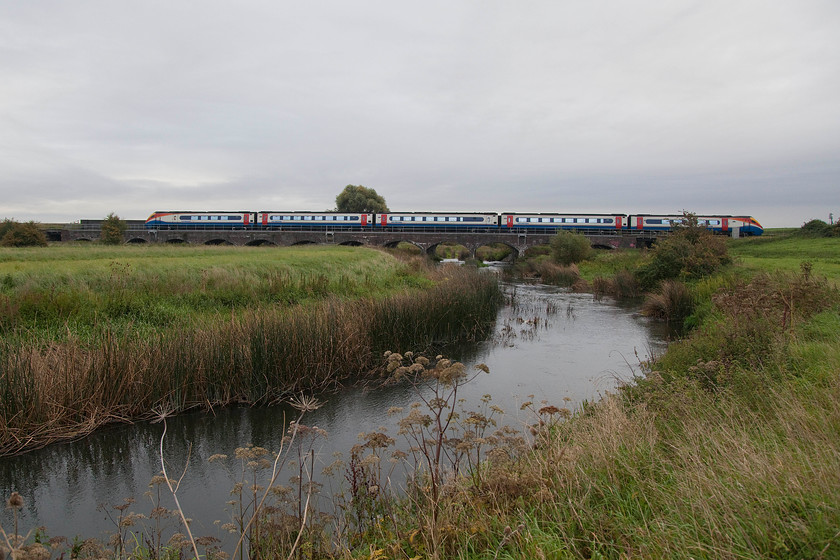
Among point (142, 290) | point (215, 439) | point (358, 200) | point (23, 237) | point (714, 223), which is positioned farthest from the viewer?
point (358, 200)

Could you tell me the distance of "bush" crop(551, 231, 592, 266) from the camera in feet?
129

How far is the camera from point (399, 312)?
533 inches

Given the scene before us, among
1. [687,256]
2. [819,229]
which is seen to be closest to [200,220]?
[687,256]

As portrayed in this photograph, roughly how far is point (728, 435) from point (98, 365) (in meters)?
8.64

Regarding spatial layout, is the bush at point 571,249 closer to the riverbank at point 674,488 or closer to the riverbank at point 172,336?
the riverbank at point 172,336

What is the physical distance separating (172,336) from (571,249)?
34.5 meters

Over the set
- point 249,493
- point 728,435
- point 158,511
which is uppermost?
point 728,435

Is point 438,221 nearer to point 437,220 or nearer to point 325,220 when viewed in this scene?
point 437,220

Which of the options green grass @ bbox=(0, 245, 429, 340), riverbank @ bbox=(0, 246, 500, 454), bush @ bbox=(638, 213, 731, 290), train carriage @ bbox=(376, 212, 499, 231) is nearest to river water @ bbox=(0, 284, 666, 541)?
riverbank @ bbox=(0, 246, 500, 454)

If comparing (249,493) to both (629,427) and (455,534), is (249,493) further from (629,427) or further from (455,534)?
(629,427)

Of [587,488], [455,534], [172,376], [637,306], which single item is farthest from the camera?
[637,306]

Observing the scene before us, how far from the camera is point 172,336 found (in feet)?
31.1

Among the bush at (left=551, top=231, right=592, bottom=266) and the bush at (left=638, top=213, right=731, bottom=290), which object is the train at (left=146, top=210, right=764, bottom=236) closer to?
the bush at (left=551, top=231, right=592, bottom=266)

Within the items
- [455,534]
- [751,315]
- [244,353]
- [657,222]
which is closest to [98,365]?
[244,353]
